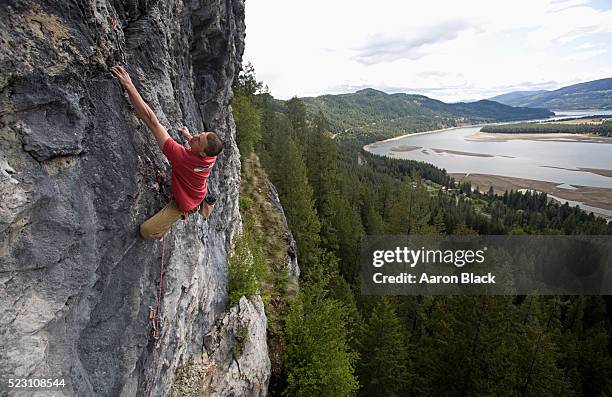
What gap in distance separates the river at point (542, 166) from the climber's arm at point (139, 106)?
10203 centimetres

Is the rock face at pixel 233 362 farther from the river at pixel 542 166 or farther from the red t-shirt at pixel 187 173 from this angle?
the river at pixel 542 166

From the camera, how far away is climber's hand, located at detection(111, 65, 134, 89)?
5.61 m

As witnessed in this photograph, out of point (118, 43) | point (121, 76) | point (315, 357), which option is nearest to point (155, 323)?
point (121, 76)

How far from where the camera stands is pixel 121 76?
5645mm

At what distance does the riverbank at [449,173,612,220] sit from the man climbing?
99.3 meters

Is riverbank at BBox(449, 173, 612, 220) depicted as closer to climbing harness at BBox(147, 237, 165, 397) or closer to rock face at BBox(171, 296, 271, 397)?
rock face at BBox(171, 296, 271, 397)

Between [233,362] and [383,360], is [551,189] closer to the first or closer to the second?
[383,360]

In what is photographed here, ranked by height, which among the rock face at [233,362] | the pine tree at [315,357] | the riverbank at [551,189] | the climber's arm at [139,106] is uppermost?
the climber's arm at [139,106]

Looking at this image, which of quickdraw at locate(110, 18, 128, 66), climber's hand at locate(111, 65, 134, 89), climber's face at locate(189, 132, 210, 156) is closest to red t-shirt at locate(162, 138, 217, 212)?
climber's face at locate(189, 132, 210, 156)

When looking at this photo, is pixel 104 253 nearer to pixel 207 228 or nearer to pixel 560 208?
pixel 207 228

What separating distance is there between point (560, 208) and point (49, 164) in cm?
9843

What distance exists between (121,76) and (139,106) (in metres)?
0.51

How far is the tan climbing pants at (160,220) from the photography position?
20.0ft

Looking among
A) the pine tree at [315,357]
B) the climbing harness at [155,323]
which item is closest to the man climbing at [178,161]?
the climbing harness at [155,323]
